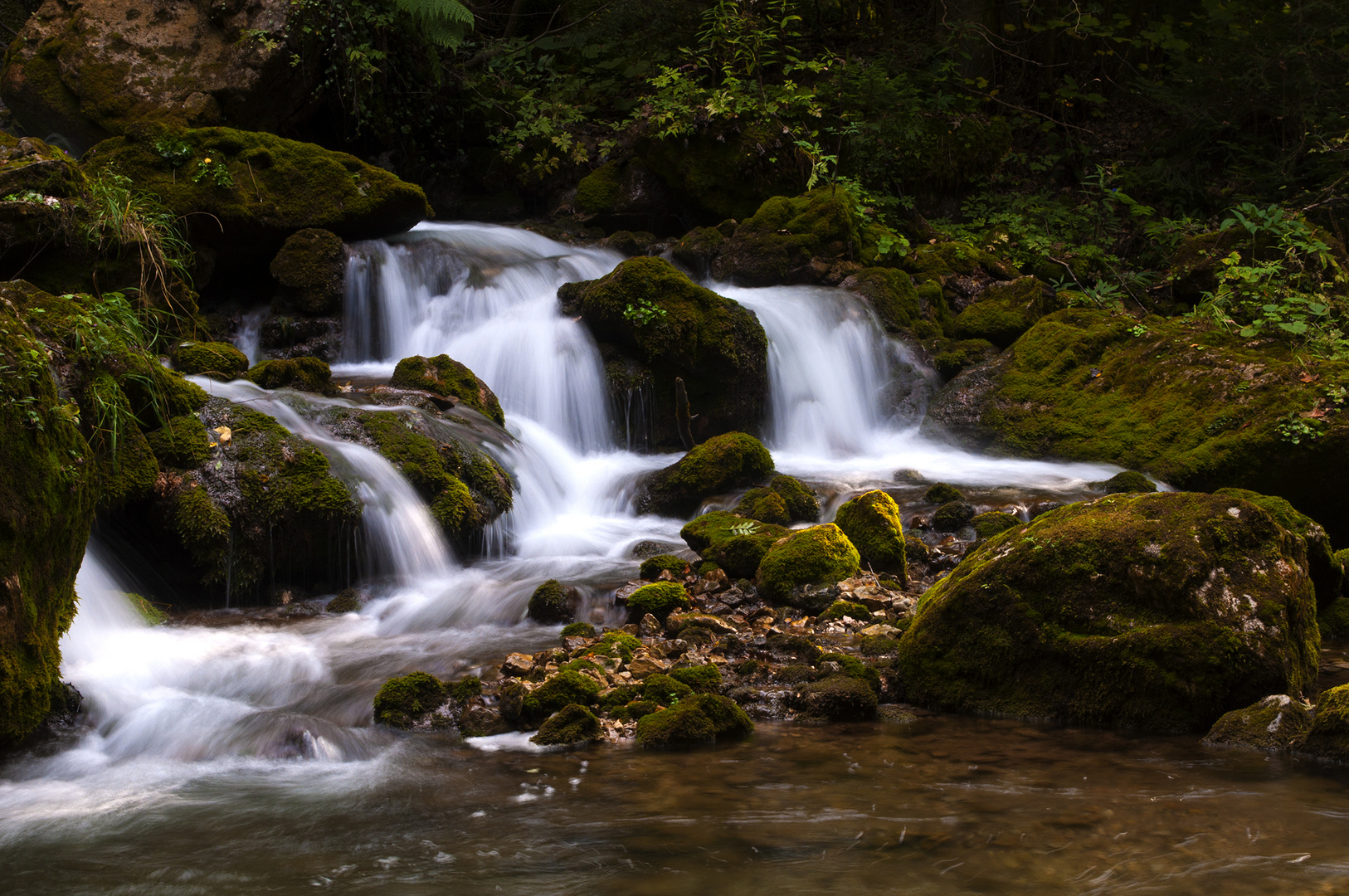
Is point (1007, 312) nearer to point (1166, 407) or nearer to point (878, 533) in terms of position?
point (1166, 407)

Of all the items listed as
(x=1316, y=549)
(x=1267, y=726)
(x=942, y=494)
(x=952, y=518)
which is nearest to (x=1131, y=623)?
(x=1267, y=726)

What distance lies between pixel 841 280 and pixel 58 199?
30.0ft

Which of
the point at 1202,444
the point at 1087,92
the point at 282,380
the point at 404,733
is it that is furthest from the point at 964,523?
the point at 1087,92

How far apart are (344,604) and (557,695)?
2.46 metres

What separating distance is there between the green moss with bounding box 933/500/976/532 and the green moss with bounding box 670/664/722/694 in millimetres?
3583

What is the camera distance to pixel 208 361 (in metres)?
7.74

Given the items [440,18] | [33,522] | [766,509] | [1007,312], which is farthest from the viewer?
[440,18]

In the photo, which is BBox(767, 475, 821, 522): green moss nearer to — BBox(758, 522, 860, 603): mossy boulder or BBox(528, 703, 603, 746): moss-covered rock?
→ BBox(758, 522, 860, 603): mossy boulder

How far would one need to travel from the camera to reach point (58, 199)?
7445mm

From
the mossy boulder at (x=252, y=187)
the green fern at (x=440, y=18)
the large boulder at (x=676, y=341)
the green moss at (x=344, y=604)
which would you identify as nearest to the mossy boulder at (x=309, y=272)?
the mossy boulder at (x=252, y=187)

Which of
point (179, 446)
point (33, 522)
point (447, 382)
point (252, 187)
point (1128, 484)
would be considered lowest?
point (1128, 484)

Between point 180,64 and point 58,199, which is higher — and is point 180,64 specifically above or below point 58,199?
above

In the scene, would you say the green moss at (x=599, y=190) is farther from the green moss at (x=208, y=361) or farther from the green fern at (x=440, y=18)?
the green moss at (x=208, y=361)

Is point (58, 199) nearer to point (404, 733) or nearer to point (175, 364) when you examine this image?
point (175, 364)
